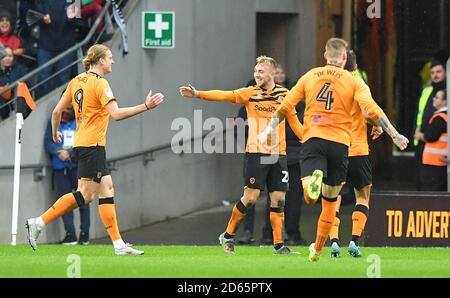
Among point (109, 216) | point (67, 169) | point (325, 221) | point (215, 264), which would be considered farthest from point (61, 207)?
point (67, 169)

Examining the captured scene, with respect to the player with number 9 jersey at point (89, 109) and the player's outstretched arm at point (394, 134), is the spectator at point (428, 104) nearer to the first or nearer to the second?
the player's outstretched arm at point (394, 134)

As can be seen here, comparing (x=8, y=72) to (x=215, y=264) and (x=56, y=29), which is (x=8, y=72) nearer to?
(x=56, y=29)

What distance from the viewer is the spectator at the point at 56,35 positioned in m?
20.2

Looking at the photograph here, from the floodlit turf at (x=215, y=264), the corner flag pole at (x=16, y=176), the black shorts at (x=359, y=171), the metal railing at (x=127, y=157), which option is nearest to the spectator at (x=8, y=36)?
the metal railing at (x=127, y=157)

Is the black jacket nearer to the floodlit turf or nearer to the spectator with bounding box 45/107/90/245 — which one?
the spectator with bounding box 45/107/90/245

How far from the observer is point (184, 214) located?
71.7ft

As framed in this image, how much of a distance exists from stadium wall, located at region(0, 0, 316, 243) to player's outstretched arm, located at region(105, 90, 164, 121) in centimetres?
491

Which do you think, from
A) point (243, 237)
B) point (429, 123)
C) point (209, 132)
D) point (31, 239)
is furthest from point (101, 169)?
point (209, 132)

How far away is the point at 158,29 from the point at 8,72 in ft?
7.48

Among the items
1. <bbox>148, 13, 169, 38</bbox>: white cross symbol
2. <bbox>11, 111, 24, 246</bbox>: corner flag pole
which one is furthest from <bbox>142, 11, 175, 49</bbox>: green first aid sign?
<bbox>11, 111, 24, 246</bbox>: corner flag pole

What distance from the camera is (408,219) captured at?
17.3m

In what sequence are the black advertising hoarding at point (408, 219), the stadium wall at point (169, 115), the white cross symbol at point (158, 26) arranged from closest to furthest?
the black advertising hoarding at point (408, 219) → the stadium wall at point (169, 115) → the white cross symbol at point (158, 26)

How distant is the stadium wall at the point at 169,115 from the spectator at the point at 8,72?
2.86 feet

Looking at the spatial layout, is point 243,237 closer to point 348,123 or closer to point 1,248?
point 1,248
